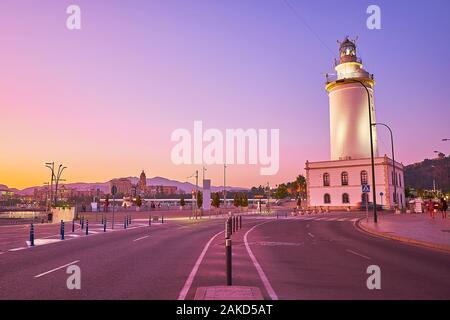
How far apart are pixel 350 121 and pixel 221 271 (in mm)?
61360

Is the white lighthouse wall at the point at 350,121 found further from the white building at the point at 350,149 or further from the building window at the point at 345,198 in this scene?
the building window at the point at 345,198

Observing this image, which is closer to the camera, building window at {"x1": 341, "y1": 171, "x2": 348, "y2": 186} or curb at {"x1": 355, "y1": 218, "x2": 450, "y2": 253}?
curb at {"x1": 355, "y1": 218, "x2": 450, "y2": 253}

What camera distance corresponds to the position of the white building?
64875mm

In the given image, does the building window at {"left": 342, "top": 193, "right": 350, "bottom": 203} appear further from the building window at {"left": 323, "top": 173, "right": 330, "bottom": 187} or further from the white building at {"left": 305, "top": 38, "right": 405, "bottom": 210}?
the building window at {"left": 323, "top": 173, "right": 330, "bottom": 187}

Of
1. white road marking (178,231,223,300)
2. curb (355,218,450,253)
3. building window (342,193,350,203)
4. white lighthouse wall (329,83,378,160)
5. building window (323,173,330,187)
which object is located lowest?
curb (355,218,450,253)

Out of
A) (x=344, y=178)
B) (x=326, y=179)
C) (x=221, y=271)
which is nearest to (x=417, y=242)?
(x=221, y=271)

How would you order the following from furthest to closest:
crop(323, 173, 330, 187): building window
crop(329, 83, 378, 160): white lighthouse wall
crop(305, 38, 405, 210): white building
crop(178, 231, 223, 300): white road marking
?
crop(323, 173, 330, 187): building window → crop(329, 83, 378, 160): white lighthouse wall → crop(305, 38, 405, 210): white building → crop(178, 231, 223, 300): white road marking

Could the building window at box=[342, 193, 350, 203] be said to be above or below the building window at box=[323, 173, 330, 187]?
below

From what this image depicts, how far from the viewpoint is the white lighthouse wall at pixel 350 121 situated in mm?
66000

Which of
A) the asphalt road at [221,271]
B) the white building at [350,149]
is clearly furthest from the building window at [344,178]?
the asphalt road at [221,271]

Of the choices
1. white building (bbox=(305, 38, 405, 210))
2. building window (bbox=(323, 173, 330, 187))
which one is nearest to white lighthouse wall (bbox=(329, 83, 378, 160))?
white building (bbox=(305, 38, 405, 210))

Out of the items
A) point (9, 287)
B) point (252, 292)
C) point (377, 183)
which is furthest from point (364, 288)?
point (377, 183)

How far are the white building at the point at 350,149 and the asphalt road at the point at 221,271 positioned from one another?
52091 mm
